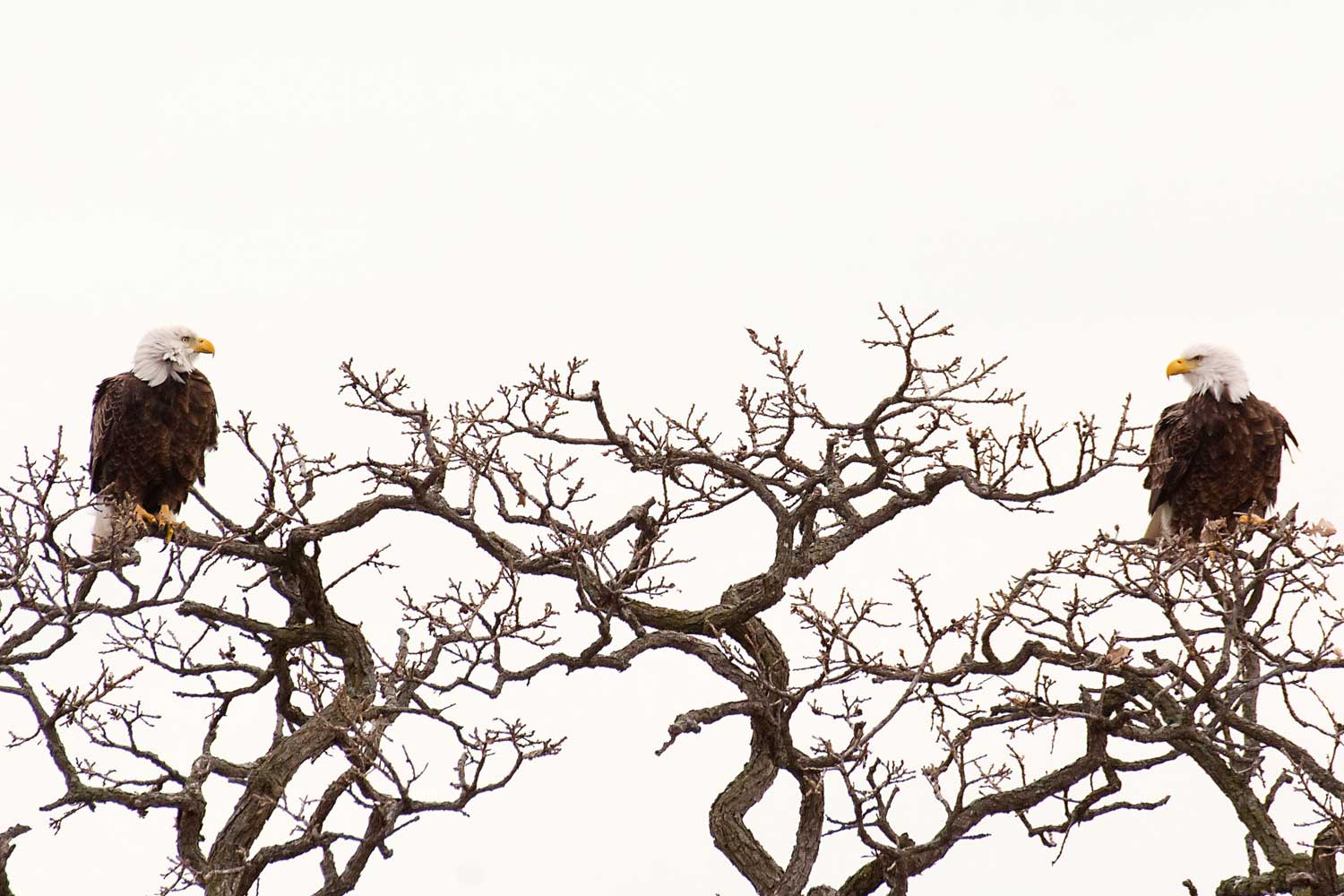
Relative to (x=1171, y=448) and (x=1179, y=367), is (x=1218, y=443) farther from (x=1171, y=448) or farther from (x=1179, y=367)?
(x=1179, y=367)

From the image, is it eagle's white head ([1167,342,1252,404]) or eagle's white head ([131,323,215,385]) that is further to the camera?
eagle's white head ([1167,342,1252,404])

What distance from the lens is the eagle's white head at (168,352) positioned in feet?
23.7

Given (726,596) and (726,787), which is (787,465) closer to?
(726,596)

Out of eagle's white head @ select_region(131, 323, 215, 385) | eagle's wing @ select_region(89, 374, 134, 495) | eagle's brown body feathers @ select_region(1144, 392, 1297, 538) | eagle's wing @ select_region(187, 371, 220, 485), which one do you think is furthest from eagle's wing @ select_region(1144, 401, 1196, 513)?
eagle's wing @ select_region(89, 374, 134, 495)

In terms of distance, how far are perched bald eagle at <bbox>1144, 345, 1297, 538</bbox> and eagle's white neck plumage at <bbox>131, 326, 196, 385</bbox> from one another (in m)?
4.58

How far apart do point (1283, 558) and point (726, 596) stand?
198 cm

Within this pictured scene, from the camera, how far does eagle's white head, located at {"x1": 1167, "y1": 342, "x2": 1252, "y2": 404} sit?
7598 millimetres

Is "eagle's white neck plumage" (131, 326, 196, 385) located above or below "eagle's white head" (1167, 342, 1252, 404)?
above

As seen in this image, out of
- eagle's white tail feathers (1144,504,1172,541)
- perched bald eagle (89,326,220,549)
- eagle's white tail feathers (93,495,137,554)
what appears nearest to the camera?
eagle's white tail feathers (93,495,137,554)

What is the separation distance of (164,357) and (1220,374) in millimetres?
5068

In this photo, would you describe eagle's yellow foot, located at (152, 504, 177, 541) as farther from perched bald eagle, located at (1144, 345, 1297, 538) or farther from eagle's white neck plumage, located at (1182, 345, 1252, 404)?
eagle's white neck plumage, located at (1182, 345, 1252, 404)

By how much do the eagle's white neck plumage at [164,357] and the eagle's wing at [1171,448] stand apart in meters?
4.58

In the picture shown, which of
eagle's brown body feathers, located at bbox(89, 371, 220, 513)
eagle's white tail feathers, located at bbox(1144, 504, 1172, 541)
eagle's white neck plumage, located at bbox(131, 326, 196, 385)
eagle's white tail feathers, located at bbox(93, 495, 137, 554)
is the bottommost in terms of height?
eagle's white tail feathers, located at bbox(93, 495, 137, 554)

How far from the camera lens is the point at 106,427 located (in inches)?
285
